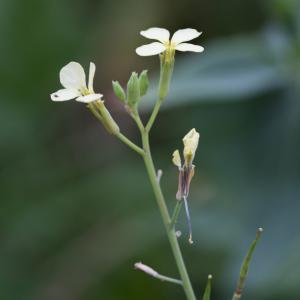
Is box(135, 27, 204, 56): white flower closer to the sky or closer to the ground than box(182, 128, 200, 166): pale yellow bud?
closer to the sky

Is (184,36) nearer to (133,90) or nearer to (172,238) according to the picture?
(133,90)

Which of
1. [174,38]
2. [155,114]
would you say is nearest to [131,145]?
[155,114]

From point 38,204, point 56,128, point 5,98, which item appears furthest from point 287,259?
point 5,98

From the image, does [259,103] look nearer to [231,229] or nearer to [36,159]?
[231,229]

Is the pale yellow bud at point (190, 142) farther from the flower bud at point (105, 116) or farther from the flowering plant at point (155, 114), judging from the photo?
the flower bud at point (105, 116)

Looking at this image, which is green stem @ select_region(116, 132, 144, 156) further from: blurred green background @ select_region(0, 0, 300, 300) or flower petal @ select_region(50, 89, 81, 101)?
blurred green background @ select_region(0, 0, 300, 300)

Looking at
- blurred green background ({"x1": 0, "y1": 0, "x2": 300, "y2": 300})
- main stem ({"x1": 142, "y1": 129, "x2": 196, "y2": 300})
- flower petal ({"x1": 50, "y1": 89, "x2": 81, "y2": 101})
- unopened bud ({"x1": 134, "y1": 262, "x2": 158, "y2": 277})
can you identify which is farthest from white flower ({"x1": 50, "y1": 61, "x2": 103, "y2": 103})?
blurred green background ({"x1": 0, "y1": 0, "x2": 300, "y2": 300})
